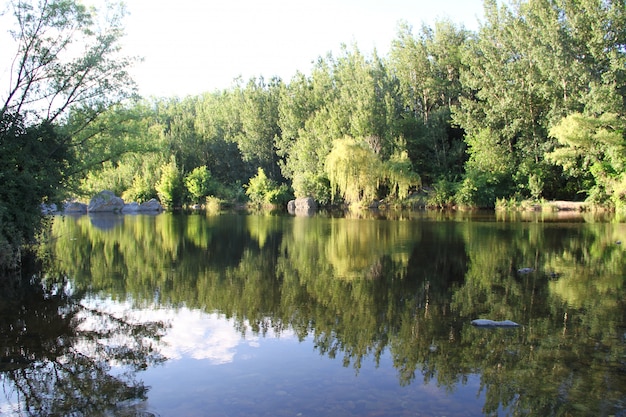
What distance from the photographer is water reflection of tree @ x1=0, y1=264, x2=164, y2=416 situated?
572 cm

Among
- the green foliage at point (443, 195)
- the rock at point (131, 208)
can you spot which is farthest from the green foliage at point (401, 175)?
the rock at point (131, 208)

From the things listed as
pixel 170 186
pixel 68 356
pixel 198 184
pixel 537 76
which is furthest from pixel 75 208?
pixel 68 356

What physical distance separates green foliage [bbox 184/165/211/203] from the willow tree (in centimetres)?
2005

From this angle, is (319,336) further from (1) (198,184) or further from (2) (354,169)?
(1) (198,184)

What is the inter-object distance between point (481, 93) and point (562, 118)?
8.44m

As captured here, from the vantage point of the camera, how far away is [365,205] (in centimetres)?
4484

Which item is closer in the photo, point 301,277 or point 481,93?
point 301,277

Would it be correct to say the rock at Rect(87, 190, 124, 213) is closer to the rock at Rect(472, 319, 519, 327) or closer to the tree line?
the tree line

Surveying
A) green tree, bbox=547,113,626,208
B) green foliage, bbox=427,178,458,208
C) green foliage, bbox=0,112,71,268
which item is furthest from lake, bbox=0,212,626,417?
green foliage, bbox=427,178,458,208

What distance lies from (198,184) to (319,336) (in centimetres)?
5283

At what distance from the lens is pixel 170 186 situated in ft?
190

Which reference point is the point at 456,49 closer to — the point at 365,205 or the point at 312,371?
the point at 365,205

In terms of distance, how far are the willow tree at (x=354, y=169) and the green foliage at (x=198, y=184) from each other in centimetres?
2005

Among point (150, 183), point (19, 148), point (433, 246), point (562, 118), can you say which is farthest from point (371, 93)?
point (19, 148)
